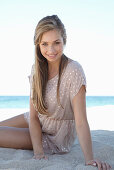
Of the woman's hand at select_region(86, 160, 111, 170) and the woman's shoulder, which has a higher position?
the woman's shoulder

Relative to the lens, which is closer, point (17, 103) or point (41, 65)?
point (41, 65)

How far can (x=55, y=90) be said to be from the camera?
7.75 feet

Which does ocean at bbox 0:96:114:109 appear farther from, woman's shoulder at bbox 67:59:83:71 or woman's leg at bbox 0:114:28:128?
woman's shoulder at bbox 67:59:83:71

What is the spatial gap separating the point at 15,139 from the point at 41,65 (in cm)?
71

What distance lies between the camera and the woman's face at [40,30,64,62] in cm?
218

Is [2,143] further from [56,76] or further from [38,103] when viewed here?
[56,76]

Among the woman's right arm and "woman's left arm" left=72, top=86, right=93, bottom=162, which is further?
the woman's right arm

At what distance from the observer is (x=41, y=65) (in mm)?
2480

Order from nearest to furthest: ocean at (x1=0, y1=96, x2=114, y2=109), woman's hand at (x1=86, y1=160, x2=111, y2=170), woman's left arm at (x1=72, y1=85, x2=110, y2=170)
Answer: woman's hand at (x1=86, y1=160, x2=111, y2=170)
woman's left arm at (x1=72, y1=85, x2=110, y2=170)
ocean at (x1=0, y1=96, x2=114, y2=109)

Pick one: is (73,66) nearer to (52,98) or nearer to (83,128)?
(52,98)

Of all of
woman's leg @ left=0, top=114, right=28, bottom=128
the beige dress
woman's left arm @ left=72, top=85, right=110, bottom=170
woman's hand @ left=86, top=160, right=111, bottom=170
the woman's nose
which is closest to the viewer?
woman's hand @ left=86, top=160, right=111, bottom=170

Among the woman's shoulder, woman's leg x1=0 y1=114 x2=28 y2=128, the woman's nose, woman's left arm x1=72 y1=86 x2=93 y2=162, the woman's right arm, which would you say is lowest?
woman's leg x1=0 y1=114 x2=28 y2=128

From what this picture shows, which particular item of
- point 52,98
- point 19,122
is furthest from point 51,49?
point 19,122

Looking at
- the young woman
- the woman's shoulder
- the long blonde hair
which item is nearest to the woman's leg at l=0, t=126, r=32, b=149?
the young woman
